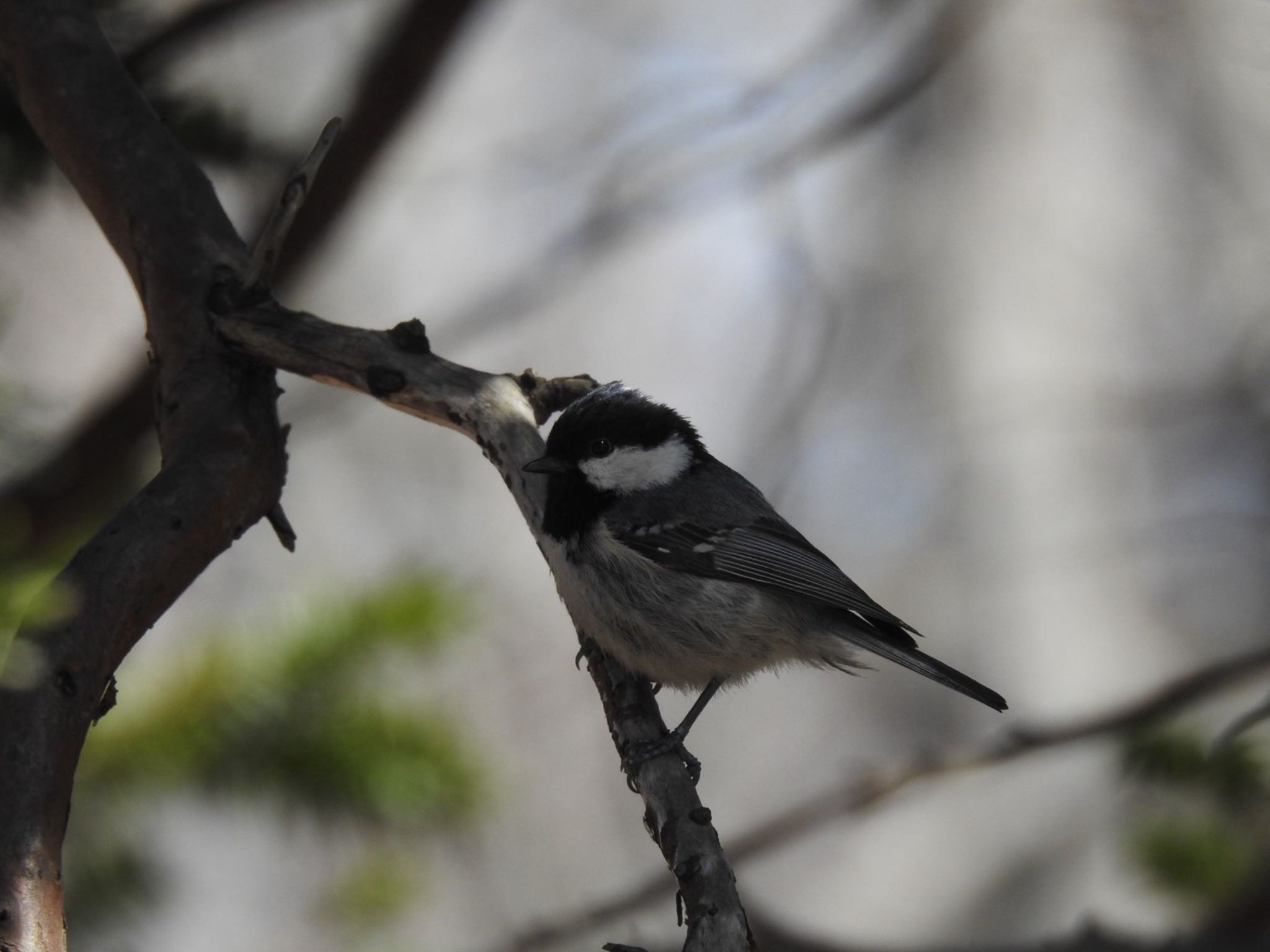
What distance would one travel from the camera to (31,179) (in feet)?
7.19

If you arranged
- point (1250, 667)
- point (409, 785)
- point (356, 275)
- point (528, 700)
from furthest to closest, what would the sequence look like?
point (356, 275), point (528, 700), point (1250, 667), point (409, 785)

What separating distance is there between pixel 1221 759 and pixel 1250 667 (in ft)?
1.56

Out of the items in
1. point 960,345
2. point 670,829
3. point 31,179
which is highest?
point 960,345

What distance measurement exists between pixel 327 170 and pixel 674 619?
5.88ft

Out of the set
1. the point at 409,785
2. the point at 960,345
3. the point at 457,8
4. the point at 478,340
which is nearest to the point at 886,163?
the point at 960,345

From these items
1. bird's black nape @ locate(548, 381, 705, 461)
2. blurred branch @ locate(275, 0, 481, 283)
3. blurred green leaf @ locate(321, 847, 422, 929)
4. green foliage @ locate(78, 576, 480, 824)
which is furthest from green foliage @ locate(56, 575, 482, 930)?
blurred branch @ locate(275, 0, 481, 283)

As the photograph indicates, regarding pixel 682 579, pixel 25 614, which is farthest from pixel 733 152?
pixel 25 614

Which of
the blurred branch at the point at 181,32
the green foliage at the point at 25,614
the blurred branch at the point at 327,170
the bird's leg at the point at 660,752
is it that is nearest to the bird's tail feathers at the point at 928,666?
the bird's leg at the point at 660,752

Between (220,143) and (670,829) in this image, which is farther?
(220,143)

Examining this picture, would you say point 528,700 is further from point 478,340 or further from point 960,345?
point 960,345

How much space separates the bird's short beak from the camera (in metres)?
1.85

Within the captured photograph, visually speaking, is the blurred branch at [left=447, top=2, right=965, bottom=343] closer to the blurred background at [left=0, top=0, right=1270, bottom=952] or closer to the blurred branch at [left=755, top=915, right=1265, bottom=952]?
the blurred background at [left=0, top=0, right=1270, bottom=952]

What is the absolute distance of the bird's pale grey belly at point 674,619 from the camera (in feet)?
6.66

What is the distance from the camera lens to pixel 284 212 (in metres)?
1.70
